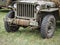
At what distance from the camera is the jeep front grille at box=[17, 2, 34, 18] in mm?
8055

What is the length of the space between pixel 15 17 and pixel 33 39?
1.20 meters

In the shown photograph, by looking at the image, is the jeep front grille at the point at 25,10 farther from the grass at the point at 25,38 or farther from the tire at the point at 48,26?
the grass at the point at 25,38

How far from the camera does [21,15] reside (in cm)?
834

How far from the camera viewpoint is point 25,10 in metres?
8.21

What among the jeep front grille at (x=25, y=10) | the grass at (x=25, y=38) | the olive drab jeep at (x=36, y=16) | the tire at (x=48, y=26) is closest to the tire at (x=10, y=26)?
the olive drab jeep at (x=36, y=16)

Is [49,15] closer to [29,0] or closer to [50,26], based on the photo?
[50,26]

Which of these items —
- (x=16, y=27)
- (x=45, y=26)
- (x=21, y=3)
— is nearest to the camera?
(x=45, y=26)

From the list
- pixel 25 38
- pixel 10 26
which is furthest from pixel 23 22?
pixel 10 26

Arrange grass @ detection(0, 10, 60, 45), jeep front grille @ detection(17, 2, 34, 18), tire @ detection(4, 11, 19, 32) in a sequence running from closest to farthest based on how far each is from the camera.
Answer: grass @ detection(0, 10, 60, 45), jeep front grille @ detection(17, 2, 34, 18), tire @ detection(4, 11, 19, 32)

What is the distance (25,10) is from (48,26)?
103 cm

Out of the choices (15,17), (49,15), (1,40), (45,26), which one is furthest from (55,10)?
(1,40)

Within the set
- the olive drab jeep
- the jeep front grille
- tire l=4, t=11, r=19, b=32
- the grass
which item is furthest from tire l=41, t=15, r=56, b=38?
tire l=4, t=11, r=19, b=32

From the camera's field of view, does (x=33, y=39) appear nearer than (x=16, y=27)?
Yes

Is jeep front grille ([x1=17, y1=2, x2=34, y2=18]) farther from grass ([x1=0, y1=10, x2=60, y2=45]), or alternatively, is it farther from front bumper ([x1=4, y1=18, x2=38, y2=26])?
grass ([x1=0, y1=10, x2=60, y2=45])
